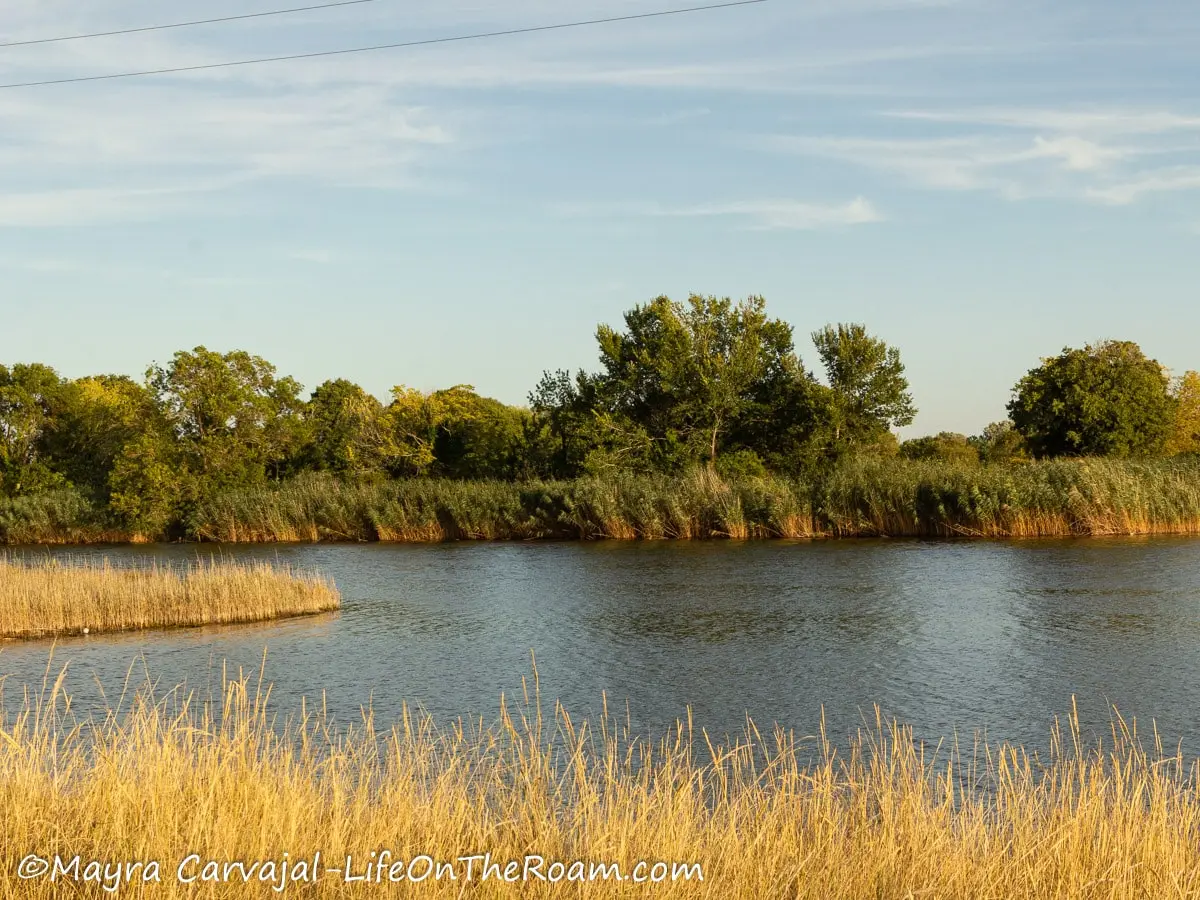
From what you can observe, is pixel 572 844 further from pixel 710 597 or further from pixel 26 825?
pixel 710 597

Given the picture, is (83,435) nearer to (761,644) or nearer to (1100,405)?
(1100,405)

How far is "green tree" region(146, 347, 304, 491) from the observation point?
45.5 metres

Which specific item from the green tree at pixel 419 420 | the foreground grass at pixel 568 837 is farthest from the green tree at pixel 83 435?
the foreground grass at pixel 568 837

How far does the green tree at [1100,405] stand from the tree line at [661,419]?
59mm

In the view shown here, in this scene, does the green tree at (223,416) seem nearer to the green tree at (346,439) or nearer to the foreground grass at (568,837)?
the green tree at (346,439)

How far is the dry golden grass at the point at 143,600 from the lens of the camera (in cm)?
1920

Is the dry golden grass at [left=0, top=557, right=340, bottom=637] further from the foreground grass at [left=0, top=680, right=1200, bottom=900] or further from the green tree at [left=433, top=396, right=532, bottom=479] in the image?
the green tree at [left=433, top=396, right=532, bottom=479]

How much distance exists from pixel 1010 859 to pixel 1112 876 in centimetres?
54

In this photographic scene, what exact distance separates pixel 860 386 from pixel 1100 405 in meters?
8.22

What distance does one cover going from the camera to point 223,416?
46.2m

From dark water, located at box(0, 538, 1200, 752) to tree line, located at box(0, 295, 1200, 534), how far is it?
1448 cm

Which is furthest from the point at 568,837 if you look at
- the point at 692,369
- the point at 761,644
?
the point at 692,369

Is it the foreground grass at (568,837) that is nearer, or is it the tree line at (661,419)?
the foreground grass at (568,837)

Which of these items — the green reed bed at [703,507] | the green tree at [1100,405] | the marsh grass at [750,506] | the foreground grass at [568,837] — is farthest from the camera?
the green tree at [1100,405]
